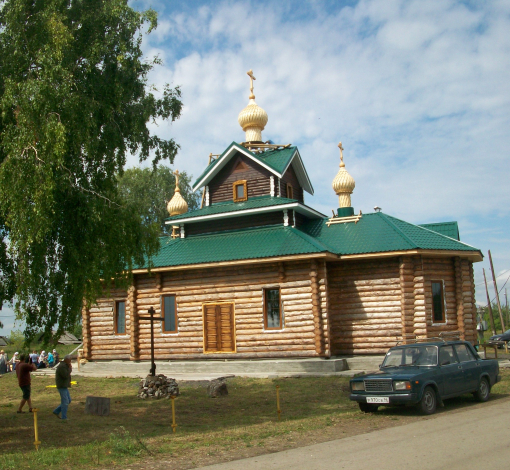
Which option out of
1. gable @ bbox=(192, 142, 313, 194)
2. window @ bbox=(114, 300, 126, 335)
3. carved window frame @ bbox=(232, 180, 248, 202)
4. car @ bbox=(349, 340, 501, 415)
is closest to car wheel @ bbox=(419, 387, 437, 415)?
car @ bbox=(349, 340, 501, 415)

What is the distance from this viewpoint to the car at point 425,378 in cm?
1173

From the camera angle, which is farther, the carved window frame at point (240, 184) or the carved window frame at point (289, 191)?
the carved window frame at point (289, 191)

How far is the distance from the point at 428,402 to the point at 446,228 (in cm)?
1409

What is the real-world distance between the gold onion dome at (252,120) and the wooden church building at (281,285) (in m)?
2.65

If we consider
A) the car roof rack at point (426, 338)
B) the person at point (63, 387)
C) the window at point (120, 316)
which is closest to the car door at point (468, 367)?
the car roof rack at point (426, 338)

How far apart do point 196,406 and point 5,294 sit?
625cm

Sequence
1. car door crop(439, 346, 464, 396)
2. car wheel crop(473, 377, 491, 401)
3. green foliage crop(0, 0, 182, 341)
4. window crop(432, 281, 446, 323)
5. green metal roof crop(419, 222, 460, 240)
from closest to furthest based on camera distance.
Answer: green foliage crop(0, 0, 182, 341), car door crop(439, 346, 464, 396), car wheel crop(473, 377, 491, 401), window crop(432, 281, 446, 323), green metal roof crop(419, 222, 460, 240)

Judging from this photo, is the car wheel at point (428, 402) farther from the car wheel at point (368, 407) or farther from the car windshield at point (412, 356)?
the car wheel at point (368, 407)

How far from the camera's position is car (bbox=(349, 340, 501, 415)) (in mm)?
11734

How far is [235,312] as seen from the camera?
72.6 ft

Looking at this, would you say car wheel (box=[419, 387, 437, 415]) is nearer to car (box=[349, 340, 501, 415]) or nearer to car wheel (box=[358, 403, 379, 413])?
car (box=[349, 340, 501, 415])

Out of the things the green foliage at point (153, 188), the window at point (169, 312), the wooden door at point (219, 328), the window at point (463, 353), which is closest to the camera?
the window at point (463, 353)

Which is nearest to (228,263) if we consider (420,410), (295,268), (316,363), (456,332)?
(295,268)

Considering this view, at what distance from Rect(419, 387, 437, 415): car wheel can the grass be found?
12.6 inches
